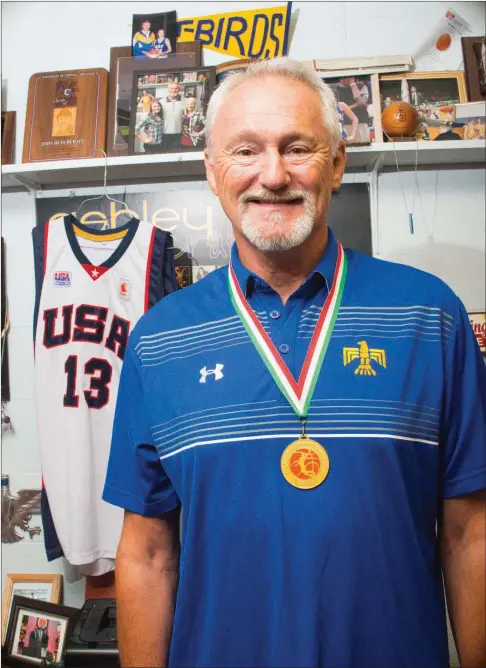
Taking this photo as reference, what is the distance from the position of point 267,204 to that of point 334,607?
2.09 feet

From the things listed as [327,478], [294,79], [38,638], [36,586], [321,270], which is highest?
[294,79]

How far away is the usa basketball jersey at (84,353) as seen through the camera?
1.51m

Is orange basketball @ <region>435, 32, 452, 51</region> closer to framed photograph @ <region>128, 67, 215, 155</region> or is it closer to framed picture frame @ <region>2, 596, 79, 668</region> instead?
framed photograph @ <region>128, 67, 215, 155</region>

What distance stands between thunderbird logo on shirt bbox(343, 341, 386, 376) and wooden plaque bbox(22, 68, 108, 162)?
125 centimetres

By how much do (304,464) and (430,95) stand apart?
143cm

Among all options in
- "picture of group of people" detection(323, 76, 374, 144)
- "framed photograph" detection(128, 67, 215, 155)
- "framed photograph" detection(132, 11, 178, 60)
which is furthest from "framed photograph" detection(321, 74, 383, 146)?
"framed photograph" detection(132, 11, 178, 60)

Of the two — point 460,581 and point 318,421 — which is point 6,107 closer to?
point 318,421

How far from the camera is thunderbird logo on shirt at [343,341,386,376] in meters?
0.81

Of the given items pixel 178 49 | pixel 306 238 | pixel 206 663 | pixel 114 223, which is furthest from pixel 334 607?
pixel 178 49

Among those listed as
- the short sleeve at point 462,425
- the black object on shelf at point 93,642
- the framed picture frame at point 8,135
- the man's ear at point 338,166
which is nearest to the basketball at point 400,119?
the man's ear at point 338,166

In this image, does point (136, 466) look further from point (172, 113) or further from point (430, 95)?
point (430, 95)

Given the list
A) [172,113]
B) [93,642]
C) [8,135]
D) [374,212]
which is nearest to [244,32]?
[172,113]

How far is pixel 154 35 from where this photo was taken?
5.79ft

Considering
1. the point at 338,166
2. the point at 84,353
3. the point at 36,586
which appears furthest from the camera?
the point at 36,586
